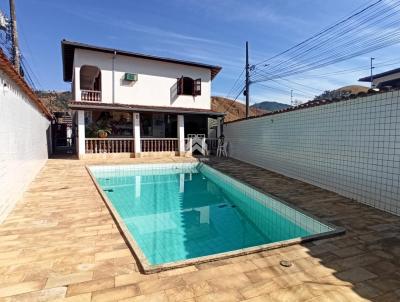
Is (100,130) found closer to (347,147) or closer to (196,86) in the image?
(196,86)

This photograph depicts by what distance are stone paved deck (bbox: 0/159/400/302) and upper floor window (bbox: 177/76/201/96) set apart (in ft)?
46.7

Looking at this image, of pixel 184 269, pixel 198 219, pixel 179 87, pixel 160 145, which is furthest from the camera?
pixel 179 87

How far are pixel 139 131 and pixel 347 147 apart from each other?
12.2m

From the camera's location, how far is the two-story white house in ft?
51.0

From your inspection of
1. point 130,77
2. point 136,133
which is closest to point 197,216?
point 136,133

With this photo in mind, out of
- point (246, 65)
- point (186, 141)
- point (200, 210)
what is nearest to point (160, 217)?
point (200, 210)

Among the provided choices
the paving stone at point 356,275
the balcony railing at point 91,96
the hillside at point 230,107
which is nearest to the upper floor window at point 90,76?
the balcony railing at point 91,96

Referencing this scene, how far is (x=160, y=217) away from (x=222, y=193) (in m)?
3.30

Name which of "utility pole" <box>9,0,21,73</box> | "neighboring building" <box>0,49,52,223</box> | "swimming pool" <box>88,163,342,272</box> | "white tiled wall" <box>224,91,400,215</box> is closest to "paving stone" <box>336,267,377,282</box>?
"swimming pool" <box>88,163,342,272</box>

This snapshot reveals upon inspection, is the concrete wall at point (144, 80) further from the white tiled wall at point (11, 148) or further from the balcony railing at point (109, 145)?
the white tiled wall at point (11, 148)

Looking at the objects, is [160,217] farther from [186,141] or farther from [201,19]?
[201,19]

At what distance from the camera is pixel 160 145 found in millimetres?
17812

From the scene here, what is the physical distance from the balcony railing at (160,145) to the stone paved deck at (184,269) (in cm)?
1182

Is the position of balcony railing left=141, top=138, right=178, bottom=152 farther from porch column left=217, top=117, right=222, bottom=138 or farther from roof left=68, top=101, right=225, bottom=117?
porch column left=217, top=117, right=222, bottom=138
